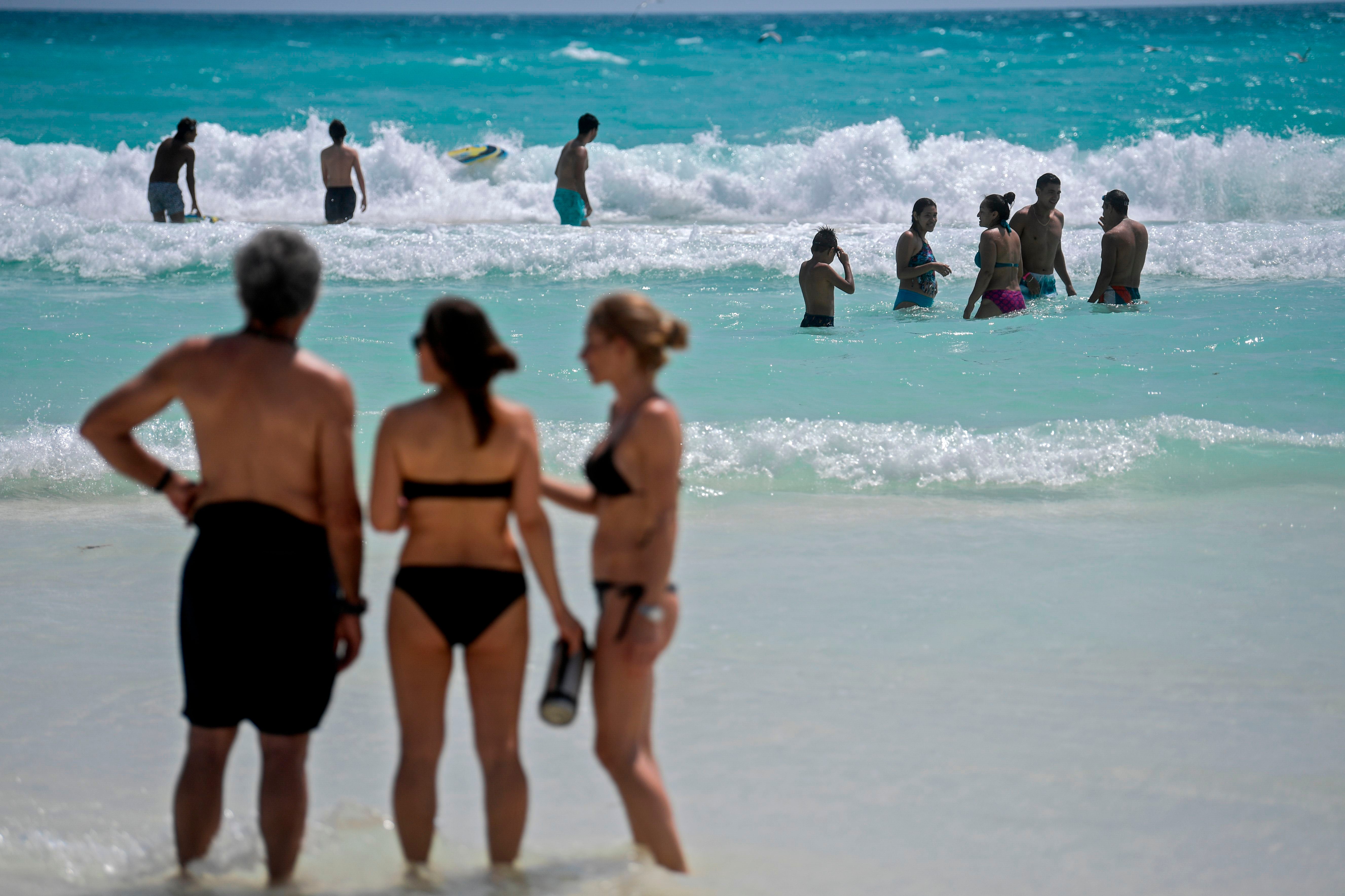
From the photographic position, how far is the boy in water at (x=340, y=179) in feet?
53.1

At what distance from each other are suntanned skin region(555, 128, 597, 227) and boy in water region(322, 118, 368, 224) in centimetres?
269

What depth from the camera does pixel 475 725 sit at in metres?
2.92

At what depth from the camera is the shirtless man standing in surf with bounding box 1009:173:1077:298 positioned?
34.9ft

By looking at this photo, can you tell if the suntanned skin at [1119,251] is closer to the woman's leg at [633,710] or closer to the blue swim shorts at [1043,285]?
the blue swim shorts at [1043,285]

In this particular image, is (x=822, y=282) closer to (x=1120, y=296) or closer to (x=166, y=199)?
(x=1120, y=296)

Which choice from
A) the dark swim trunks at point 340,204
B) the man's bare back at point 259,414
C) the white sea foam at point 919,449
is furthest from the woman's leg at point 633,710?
the dark swim trunks at point 340,204

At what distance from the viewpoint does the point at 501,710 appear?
2.89m

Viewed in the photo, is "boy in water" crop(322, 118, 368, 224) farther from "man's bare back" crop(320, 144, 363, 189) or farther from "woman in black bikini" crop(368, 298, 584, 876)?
"woman in black bikini" crop(368, 298, 584, 876)

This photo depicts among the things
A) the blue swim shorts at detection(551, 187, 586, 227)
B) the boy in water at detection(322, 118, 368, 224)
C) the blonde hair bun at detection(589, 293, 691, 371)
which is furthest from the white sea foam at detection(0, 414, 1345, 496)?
the boy in water at detection(322, 118, 368, 224)

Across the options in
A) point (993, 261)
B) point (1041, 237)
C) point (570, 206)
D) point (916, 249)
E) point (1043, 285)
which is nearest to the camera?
point (993, 261)

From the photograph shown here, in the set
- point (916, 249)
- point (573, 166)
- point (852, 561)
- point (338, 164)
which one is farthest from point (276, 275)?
point (338, 164)

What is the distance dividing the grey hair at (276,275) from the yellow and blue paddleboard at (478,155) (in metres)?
20.2

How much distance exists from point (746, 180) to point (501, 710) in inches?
766

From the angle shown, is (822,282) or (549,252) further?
(549,252)
